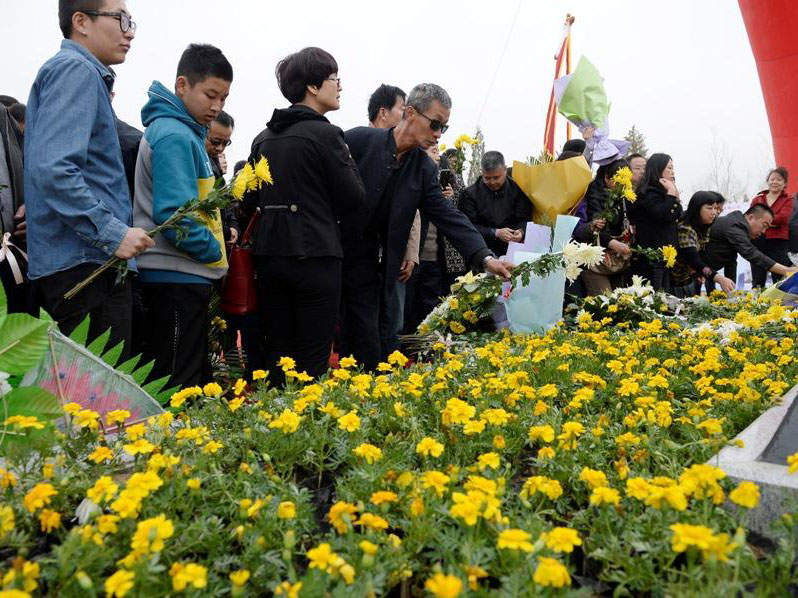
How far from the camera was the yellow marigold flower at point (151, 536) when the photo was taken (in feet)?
3.93

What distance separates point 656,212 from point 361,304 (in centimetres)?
375

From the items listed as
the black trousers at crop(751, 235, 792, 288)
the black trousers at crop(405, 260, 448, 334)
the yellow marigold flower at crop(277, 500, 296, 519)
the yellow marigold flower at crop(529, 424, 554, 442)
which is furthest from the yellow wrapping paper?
the black trousers at crop(751, 235, 792, 288)

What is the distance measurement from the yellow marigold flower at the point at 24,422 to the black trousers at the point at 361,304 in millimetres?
2273

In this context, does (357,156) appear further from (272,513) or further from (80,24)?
(272,513)

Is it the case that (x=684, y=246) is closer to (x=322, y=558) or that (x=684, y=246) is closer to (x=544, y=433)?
(x=544, y=433)

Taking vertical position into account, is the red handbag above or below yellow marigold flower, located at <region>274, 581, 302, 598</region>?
above

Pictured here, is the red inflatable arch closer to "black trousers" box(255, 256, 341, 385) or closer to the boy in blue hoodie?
"black trousers" box(255, 256, 341, 385)

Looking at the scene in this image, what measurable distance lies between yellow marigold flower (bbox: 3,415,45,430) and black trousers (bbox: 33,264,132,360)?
909 mm

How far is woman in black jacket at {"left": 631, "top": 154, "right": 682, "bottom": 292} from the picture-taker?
6430 mm

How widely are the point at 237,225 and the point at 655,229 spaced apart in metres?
4.11

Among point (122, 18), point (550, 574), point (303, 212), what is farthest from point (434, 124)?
point (550, 574)

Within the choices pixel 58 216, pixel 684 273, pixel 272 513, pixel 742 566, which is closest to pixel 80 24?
pixel 58 216

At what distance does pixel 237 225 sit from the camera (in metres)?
4.59

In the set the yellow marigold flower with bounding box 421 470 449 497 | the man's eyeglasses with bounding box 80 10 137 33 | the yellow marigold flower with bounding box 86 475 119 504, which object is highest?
the man's eyeglasses with bounding box 80 10 137 33
